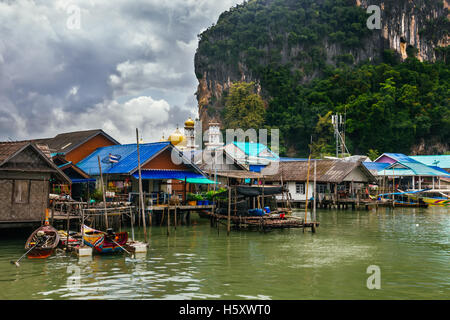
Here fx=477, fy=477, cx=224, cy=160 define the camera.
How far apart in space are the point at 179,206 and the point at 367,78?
209 ft

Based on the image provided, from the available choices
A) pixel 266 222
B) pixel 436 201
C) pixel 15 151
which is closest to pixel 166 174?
pixel 266 222

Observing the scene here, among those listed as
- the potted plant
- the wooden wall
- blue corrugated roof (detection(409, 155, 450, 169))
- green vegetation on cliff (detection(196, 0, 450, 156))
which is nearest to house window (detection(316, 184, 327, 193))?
the potted plant

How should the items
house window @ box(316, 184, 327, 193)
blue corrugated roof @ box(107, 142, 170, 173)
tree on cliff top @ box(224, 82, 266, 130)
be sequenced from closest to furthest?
blue corrugated roof @ box(107, 142, 170, 173), house window @ box(316, 184, 327, 193), tree on cliff top @ box(224, 82, 266, 130)

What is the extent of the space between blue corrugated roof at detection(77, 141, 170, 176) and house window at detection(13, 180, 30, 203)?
24.0 feet

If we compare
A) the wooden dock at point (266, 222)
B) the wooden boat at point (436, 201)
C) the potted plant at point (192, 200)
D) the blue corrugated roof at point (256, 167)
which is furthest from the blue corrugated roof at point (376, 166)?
the wooden dock at point (266, 222)

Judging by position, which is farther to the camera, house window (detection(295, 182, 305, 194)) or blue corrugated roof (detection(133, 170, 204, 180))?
house window (detection(295, 182, 305, 194))

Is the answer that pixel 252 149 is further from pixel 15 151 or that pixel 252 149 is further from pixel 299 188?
→ pixel 15 151

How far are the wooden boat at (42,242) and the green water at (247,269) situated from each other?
0.39 metres

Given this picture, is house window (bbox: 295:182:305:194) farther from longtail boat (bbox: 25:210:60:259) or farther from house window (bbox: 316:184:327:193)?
longtail boat (bbox: 25:210:60:259)

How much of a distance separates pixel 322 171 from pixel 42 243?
30.8 metres

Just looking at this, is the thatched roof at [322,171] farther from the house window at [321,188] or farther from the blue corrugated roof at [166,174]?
the blue corrugated roof at [166,174]

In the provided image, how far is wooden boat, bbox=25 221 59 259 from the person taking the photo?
16531mm

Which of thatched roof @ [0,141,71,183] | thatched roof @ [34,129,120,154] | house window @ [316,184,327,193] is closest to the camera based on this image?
thatched roof @ [0,141,71,183]
